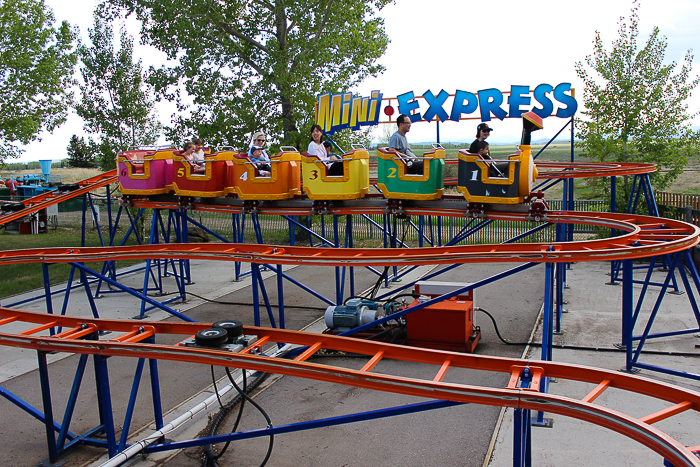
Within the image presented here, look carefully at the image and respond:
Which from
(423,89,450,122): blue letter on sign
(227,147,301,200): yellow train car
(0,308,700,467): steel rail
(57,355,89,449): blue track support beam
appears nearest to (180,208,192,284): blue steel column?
(227,147,301,200): yellow train car

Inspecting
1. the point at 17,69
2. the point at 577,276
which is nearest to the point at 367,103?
the point at 577,276

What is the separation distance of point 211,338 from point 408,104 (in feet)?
30.6

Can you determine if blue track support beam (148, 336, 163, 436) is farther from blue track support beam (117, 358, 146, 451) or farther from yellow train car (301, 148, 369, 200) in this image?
yellow train car (301, 148, 369, 200)

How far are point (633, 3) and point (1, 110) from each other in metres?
23.3

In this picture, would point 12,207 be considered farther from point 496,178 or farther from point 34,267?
point 496,178

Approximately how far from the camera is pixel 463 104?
12.5 m

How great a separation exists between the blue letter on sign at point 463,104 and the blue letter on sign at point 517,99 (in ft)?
2.35

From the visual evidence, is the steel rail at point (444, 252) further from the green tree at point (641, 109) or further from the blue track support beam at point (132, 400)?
the green tree at point (641, 109)

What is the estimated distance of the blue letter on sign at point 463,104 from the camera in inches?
489

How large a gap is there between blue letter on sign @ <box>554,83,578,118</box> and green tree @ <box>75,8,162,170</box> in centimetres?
1523

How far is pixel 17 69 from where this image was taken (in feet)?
74.0

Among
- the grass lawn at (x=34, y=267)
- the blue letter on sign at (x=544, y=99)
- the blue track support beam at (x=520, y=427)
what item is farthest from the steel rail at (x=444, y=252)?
the grass lawn at (x=34, y=267)

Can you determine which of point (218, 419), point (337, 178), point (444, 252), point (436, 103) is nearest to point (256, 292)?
point (218, 419)

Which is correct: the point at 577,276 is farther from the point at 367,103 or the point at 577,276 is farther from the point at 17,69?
the point at 17,69
